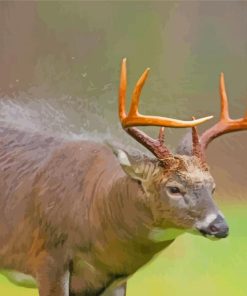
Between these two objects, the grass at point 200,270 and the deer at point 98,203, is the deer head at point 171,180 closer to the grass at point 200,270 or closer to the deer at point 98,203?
the deer at point 98,203

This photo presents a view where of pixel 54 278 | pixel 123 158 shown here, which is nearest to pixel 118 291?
pixel 54 278

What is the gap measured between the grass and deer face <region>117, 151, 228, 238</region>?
3.17 ft

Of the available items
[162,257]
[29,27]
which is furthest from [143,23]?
[162,257]

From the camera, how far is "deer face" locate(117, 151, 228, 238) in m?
1.89

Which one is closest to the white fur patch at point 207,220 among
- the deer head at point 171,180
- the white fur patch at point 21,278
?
the deer head at point 171,180

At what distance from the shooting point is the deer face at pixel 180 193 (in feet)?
6.19

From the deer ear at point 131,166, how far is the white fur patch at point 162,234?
118mm

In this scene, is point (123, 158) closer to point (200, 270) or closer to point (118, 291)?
point (118, 291)

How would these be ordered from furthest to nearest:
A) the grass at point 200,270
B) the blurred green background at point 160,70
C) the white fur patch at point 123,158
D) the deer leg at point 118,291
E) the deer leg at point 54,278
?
the grass at point 200,270 → the blurred green background at point 160,70 → the deer leg at point 118,291 → the deer leg at point 54,278 → the white fur patch at point 123,158

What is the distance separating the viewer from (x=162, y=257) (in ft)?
9.50

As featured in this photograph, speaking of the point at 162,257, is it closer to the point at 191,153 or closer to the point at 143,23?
the point at 143,23

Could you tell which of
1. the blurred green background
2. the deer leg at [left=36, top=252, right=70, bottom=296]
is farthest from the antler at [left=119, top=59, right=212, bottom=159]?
the blurred green background

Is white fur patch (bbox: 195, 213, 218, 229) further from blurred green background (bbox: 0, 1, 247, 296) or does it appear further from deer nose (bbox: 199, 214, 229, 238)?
blurred green background (bbox: 0, 1, 247, 296)

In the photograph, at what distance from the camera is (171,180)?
192cm
